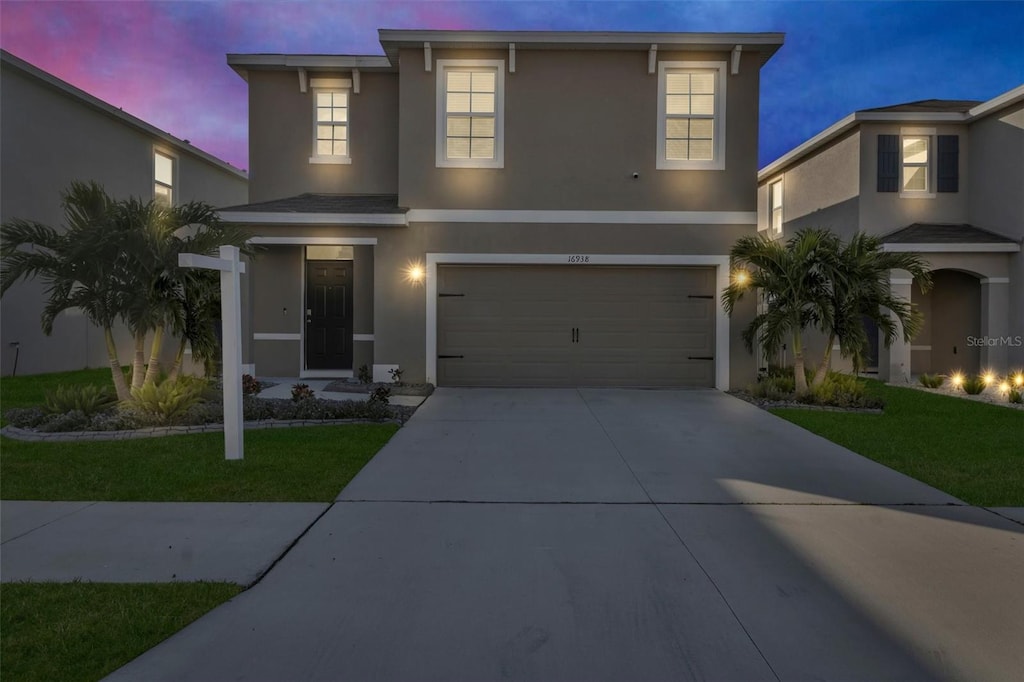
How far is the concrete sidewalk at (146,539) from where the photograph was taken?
374 centimetres

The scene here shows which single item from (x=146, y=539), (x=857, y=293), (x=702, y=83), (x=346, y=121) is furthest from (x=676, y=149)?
(x=146, y=539)

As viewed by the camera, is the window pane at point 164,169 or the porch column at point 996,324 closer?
the porch column at point 996,324

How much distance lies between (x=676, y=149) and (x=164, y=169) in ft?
48.3

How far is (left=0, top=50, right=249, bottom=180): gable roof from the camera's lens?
12.9 meters

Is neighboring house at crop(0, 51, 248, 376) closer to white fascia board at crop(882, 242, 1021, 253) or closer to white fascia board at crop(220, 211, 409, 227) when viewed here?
white fascia board at crop(220, 211, 409, 227)

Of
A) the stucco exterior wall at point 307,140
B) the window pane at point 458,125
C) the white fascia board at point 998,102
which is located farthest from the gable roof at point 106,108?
the white fascia board at point 998,102

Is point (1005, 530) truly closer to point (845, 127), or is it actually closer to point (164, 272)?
point (164, 272)

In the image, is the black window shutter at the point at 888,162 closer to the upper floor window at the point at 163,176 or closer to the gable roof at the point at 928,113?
the gable roof at the point at 928,113

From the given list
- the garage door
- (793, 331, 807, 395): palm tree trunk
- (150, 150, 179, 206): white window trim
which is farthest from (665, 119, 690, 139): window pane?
(150, 150, 179, 206): white window trim

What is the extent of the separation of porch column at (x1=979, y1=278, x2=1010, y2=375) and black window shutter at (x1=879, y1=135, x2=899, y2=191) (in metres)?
2.96

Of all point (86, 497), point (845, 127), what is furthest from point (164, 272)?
point (845, 127)

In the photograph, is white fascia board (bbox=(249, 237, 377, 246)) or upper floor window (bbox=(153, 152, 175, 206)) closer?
white fascia board (bbox=(249, 237, 377, 246))

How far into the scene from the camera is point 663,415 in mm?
9172

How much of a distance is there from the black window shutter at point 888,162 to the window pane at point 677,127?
237 inches
